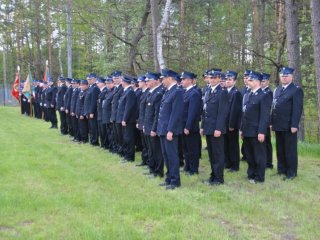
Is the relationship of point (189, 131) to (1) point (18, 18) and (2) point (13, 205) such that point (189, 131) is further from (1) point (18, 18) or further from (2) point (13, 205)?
(1) point (18, 18)

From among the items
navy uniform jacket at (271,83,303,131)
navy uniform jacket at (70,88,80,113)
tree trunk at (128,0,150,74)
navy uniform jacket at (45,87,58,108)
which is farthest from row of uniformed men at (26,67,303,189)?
tree trunk at (128,0,150,74)

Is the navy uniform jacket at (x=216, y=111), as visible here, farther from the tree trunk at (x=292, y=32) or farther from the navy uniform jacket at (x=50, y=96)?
the navy uniform jacket at (x=50, y=96)

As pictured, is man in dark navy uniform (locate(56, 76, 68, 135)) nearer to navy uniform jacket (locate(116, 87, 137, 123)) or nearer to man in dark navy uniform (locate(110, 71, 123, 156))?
man in dark navy uniform (locate(110, 71, 123, 156))

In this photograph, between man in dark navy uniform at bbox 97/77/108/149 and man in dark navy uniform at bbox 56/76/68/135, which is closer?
man in dark navy uniform at bbox 97/77/108/149

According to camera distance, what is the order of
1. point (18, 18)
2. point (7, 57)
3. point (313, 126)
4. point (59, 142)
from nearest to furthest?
point (59, 142) → point (313, 126) → point (18, 18) → point (7, 57)

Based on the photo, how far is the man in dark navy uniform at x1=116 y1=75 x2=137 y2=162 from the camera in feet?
34.2

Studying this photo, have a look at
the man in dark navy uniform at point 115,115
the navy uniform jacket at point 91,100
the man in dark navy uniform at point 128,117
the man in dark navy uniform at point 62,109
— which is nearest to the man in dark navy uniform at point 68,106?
the man in dark navy uniform at point 62,109

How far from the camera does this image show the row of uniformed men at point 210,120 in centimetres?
790

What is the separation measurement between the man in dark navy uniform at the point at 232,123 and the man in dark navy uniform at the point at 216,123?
1.20 m

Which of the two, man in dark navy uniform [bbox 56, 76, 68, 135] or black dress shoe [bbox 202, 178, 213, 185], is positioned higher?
man in dark navy uniform [bbox 56, 76, 68, 135]

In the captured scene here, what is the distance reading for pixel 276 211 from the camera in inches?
253

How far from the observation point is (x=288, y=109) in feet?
27.6

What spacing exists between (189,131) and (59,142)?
19.5 ft

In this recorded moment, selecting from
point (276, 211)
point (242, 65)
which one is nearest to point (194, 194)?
point (276, 211)
